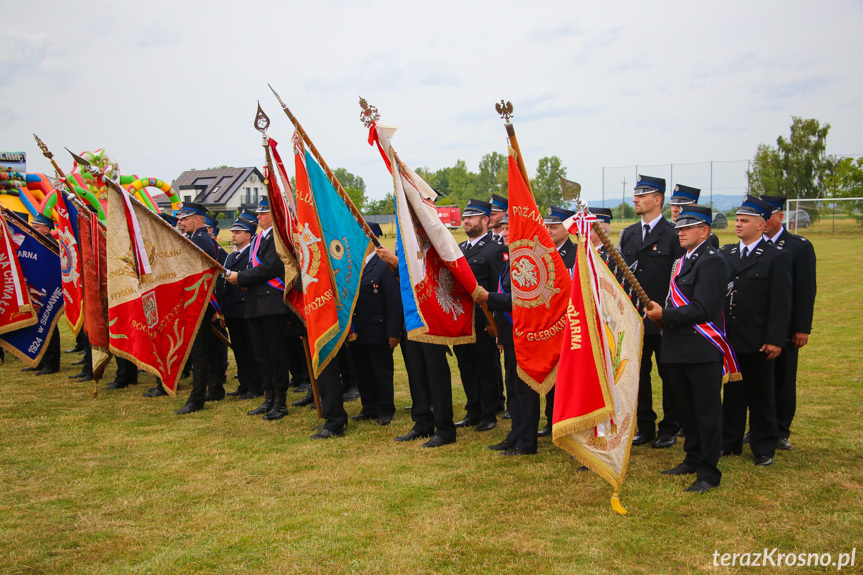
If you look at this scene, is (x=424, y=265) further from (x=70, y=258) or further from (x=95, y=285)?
(x=70, y=258)

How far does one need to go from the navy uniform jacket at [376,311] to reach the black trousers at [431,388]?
1.65ft

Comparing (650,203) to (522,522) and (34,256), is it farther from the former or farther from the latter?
(34,256)

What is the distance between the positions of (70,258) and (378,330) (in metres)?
4.81

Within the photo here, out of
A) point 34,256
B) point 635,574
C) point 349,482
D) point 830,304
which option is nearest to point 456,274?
point 349,482

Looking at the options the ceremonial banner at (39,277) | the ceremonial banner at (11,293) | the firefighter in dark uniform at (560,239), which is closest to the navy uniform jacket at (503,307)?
the firefighter in dark uniform at (560,239)

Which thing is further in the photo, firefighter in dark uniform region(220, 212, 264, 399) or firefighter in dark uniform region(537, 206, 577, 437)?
firefighter in dark uniform region(220, 212, 264, 399)

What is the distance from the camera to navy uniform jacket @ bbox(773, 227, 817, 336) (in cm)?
547

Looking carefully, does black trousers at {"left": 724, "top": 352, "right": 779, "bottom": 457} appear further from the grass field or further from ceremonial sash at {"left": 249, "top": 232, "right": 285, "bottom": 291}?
ceremonial sash at {"left": 249, "top": 232, "right": 285, "bottom": 291}

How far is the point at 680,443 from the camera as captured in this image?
5.94 metres

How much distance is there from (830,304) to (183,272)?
40.2 feet

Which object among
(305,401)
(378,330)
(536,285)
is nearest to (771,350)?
(536,285)

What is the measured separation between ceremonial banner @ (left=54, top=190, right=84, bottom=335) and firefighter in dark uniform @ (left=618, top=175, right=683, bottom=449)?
695cm

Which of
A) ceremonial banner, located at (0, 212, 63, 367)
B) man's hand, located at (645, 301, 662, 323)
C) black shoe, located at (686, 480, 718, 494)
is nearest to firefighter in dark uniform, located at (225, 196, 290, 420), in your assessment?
ceremonial banner, located at (0, 212, 63, 367)

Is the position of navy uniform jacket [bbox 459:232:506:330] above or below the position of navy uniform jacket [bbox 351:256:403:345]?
above
